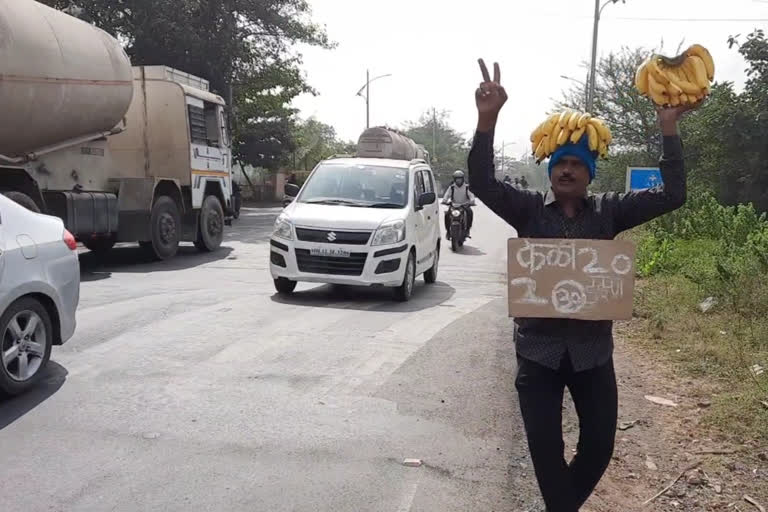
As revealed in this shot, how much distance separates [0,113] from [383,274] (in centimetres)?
548

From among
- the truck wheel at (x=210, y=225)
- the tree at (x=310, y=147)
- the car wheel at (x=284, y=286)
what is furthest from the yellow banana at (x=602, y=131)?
the tree at (x=310, y=147)

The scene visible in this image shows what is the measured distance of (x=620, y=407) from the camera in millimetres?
5266

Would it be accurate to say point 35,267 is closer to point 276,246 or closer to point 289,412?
point 289,412

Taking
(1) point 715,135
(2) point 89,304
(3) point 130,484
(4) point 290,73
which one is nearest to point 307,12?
(4) point 290,73

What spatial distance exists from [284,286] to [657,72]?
7.03 meters

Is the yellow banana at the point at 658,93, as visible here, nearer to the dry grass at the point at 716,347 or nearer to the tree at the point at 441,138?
the dry grass at the point at 716,347

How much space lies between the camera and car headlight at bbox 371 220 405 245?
9094 mm

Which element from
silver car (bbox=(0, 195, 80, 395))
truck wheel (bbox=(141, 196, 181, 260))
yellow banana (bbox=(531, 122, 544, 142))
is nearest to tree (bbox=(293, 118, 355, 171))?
truck wheel (bbox=(141, 196, 181, 260))

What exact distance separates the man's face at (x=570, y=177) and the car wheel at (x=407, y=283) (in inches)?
250

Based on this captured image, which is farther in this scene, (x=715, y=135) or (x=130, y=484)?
(x=715, y=135)

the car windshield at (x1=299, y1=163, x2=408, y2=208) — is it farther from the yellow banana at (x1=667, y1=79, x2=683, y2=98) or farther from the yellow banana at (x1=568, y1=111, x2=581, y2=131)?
the yellow banana at (x1=667, y1=79, x2=683, y2=98)

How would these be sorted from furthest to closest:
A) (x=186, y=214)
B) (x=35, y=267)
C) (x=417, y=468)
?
(x=186, y=214) → (x=35, y=267) → (x=417, y=468)

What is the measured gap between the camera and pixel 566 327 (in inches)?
113

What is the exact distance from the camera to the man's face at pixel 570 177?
9.69 feet
